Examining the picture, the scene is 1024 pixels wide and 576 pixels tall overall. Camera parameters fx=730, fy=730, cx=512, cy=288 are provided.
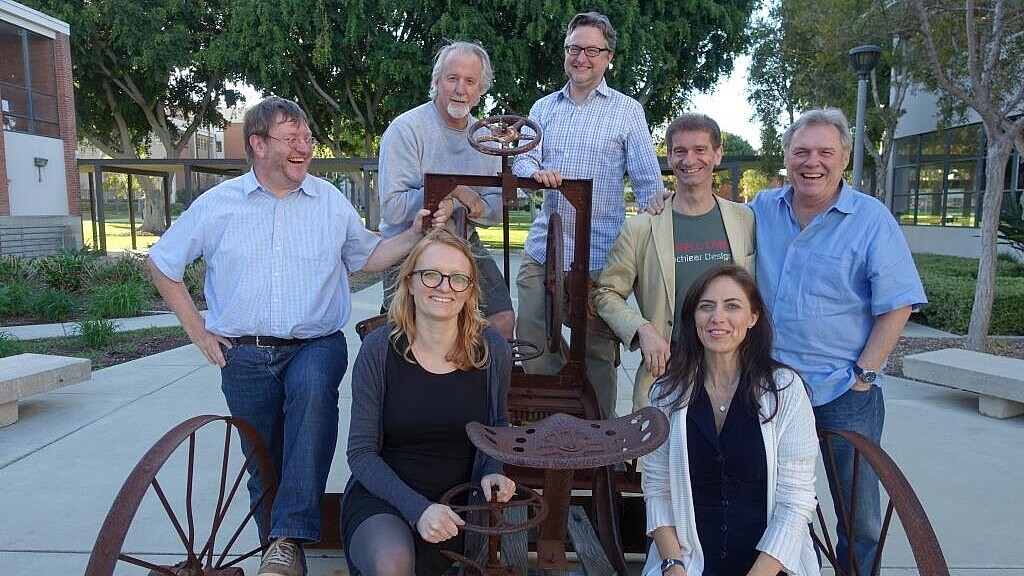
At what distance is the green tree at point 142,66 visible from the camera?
774 inches

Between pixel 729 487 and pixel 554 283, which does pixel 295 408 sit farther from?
pixel 729 487

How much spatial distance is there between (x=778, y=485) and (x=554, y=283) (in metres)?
1.20

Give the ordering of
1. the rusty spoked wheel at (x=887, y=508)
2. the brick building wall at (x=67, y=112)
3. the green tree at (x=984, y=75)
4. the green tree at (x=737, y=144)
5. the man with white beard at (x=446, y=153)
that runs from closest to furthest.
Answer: the rusty spoked wheel at (x=887, y=508), the man with white beard at (x=446, y=153), the green tree at (x=984, y=75), the brick building wall at (x=67, y=112), the green tree at (x=737, y=144)

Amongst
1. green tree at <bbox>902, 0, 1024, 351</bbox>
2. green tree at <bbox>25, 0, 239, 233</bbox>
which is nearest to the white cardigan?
green tree at <bbox>902, 0, 1024, 351</bbox>

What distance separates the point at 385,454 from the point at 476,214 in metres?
1.24

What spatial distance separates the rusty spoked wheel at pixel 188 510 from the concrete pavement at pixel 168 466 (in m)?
0.02

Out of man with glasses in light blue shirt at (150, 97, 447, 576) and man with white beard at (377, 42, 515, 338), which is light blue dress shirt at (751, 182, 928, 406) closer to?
man with white beard at (377, 42, 515, 338)

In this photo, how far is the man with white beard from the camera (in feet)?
9.61

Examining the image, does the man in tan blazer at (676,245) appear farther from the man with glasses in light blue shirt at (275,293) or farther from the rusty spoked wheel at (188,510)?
the rusty spoked wheel at (188,510)

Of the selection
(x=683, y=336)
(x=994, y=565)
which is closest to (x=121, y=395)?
(x=683, y=336)

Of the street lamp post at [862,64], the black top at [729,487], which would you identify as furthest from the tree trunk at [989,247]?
the black top at [729,487]

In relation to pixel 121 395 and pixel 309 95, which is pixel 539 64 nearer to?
pixel 309 95

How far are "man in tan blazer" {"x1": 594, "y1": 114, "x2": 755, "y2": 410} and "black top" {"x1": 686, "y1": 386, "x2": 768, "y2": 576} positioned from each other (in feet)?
1.72

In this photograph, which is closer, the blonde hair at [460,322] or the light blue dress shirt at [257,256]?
the blonde hair at [460,322]
